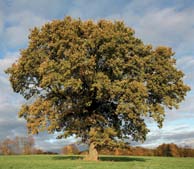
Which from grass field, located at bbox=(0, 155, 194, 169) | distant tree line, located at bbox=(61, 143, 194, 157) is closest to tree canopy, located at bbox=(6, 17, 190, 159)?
grass field, located at bbox=(0, 155, 194, 169)

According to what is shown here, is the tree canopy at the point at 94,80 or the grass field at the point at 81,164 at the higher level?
the tree canopy at the point at 94,80

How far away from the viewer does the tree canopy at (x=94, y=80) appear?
35.8 meters

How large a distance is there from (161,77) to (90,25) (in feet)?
32.2

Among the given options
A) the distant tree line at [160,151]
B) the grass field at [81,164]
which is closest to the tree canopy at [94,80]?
the grass field at [81,164]

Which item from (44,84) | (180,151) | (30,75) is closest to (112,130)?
(44,84)

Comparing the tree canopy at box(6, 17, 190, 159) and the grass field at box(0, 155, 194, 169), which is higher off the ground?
the tree canopy at box(6, 17, 190, 159)

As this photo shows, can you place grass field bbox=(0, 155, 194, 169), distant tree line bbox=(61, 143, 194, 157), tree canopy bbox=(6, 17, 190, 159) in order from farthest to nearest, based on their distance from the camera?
distant tree line bbox=(61, 143, 194, 157) → tree canopy bbox=(6, 17, 190, 159) → grass field bbox=(0, 155, 194, 169)

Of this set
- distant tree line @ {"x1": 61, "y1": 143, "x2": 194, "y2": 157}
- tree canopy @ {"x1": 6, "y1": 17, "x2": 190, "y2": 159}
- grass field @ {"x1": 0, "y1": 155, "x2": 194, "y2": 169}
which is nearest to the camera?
grass field @ {"x1": 0, "y1": 155, "x2": 194, "y2": 169}

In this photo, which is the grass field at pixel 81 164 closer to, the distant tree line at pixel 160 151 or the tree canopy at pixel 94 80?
the tree canopy at pixel 94 80

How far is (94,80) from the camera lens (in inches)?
1415

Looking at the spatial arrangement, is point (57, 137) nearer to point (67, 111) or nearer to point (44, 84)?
point (67, 111)

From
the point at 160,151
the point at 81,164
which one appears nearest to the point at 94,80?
the point at 81,164

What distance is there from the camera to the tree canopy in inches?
1407

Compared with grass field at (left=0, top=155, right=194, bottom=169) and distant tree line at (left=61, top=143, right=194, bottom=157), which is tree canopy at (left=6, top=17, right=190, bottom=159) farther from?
distant tree line at (left=61, top=143, right=194, bottom=157)
